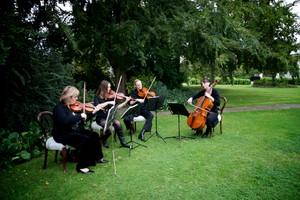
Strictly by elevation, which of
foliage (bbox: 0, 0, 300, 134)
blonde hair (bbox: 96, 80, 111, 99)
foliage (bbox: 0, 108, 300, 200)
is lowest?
foliage (bbox: 0, 108, 300, 200)

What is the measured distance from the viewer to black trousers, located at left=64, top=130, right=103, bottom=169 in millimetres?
4273

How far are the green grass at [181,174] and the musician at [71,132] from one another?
9.5 inches

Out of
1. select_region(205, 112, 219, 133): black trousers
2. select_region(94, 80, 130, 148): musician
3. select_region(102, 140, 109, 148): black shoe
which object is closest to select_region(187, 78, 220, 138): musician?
select_region(205, 112, 219, 133): black trousers

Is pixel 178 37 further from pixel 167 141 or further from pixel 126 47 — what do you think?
pixel 167 141

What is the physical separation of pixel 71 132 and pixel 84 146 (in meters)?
0.34

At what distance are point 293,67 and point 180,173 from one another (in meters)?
11.3

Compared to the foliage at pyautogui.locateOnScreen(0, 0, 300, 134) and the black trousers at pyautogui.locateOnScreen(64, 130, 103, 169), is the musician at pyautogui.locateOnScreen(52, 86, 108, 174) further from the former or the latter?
the foliage at pyautogui.locateOnScreen(0, 0, 300, 134)

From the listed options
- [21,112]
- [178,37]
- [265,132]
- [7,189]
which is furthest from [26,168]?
[178,37]

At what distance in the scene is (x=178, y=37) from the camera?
9445mm

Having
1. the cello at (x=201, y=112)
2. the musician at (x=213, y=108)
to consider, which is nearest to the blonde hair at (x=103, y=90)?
the musician at (x=213, y=108)

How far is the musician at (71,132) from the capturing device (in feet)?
13.7

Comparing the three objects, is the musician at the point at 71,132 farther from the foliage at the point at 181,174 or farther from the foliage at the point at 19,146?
the foliage at the point at 19,146

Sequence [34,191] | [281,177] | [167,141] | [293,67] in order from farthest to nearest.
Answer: [293,67] → [167,141] → [281,177] → [34,191]

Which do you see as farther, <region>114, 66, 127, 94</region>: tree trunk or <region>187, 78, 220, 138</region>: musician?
<region>114, 66, 127, 94</region>: tree trunk
